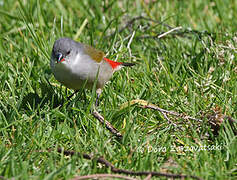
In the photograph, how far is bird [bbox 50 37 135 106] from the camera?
3.68 metres

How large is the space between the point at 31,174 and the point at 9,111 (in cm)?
89

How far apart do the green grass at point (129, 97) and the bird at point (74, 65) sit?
0.56 feet

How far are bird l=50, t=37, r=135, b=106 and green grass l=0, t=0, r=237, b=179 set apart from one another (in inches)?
6.7

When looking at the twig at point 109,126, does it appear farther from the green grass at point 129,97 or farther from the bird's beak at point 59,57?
the bird's beak at point 59,57

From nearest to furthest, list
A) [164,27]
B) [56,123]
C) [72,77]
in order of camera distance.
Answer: [56,123] → [72,77] → [164,27]

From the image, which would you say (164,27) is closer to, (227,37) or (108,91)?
(227,37)

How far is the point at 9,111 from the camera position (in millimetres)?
3494

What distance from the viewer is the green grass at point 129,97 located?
2926 mm

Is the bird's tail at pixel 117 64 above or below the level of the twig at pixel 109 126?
above

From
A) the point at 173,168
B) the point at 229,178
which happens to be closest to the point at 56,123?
the point at 173,168

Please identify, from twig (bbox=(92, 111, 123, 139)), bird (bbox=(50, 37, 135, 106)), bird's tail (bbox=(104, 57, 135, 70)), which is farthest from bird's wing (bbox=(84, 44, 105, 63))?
twig (bbox=(92, 111, 123, 139))

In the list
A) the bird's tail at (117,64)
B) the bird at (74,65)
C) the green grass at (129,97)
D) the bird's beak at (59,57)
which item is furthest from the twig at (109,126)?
the bird's tail at (117,64)

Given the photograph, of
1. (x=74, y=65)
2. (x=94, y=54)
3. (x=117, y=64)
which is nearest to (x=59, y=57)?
(x=74, y=65)

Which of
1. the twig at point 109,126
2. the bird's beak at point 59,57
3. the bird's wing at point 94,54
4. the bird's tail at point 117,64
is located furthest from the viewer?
the bird's tail at point 117,64
